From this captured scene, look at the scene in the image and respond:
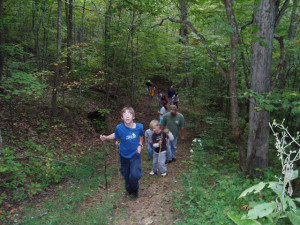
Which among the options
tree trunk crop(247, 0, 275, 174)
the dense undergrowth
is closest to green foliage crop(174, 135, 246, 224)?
the dense undergrowth

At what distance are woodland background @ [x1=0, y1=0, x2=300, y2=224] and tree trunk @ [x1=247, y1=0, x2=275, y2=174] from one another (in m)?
0.02

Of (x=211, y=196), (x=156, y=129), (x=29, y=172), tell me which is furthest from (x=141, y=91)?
(x=211, y=196)

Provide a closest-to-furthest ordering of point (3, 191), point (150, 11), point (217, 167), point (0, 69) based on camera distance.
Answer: point (3, 191)
point (217, 167)
point (0, 69)
point (150, 11)

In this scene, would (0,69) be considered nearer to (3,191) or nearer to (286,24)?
(3,191)

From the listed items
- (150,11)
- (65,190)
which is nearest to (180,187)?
(65,190)

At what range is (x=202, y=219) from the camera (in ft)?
12.1

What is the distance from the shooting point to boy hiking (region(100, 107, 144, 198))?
4777 mm

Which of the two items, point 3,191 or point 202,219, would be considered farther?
point 3,191

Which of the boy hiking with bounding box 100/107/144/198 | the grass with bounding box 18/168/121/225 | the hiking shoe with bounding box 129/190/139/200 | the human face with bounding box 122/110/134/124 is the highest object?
the human face with bounding box 122/110/134/124

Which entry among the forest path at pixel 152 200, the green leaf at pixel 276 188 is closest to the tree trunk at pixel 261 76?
the forest path at pixel 152 200

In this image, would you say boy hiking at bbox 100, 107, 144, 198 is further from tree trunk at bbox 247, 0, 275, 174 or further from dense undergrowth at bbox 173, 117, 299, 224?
tree trunk at bbox 247, 0, 275, 174

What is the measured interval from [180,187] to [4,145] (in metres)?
5.76

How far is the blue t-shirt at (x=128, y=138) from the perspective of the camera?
479 centimetres

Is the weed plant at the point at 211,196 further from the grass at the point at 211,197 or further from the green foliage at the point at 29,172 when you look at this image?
the green foliage at the point at 29,172
